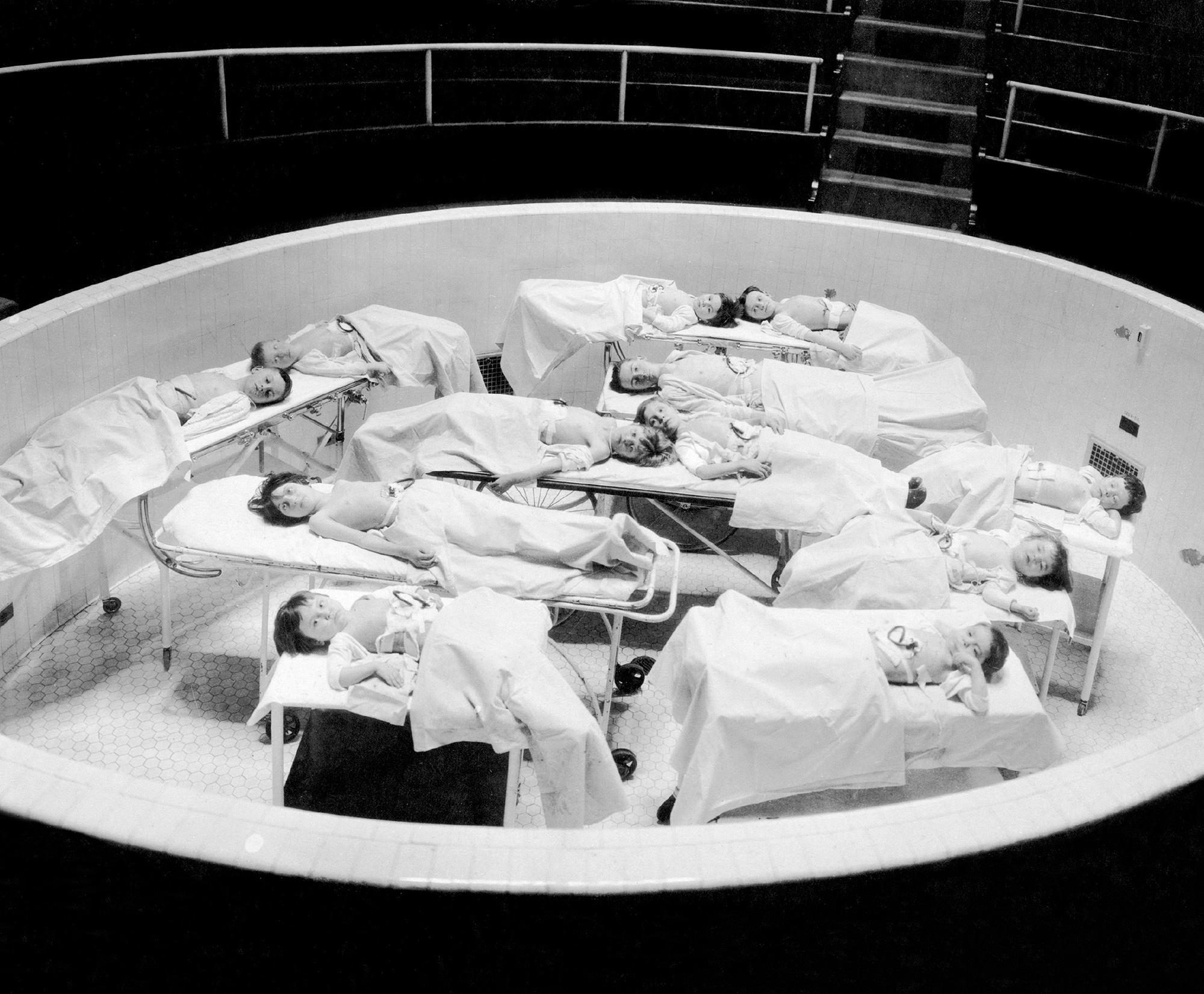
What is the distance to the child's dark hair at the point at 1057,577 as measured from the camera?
383 centimetres

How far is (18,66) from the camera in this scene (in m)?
4.42

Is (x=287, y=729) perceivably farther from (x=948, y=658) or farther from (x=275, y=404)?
(x=948, y=658)

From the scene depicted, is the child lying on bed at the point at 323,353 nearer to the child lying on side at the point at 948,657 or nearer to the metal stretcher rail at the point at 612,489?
the metal stretcher rail at the point at 612,489

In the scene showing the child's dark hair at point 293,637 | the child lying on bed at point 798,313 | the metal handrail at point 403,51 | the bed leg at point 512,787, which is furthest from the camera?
the child lying on bed at point 798,313

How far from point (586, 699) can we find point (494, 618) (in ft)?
2.73

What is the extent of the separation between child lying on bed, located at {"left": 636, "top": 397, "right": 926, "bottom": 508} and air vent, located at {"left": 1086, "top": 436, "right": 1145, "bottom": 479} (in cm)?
119

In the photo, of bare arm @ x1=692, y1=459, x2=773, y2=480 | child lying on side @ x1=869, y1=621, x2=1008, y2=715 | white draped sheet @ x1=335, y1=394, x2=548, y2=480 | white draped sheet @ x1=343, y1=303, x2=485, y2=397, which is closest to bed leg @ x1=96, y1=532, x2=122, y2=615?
white draped sheet @ x1=335, y1=394, x2=548, y2=480

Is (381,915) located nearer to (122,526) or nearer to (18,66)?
(122,526)

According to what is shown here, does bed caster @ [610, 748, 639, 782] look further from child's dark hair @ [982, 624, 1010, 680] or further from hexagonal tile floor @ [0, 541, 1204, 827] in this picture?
child's dark hair @ [982, 624, 1010, 680]

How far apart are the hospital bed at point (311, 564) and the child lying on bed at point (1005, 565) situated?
926 millimetres

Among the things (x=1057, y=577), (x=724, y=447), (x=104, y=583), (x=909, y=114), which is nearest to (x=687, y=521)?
(x=724, y=447)

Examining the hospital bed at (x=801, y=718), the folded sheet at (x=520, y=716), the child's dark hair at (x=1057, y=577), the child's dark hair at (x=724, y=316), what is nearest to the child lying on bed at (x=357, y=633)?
the folded sheet at (x=520, y=716)

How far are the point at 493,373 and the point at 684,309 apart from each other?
1.08m

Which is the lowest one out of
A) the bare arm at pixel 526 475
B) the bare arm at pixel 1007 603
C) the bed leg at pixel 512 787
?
the bed leg at pixel 512 787
